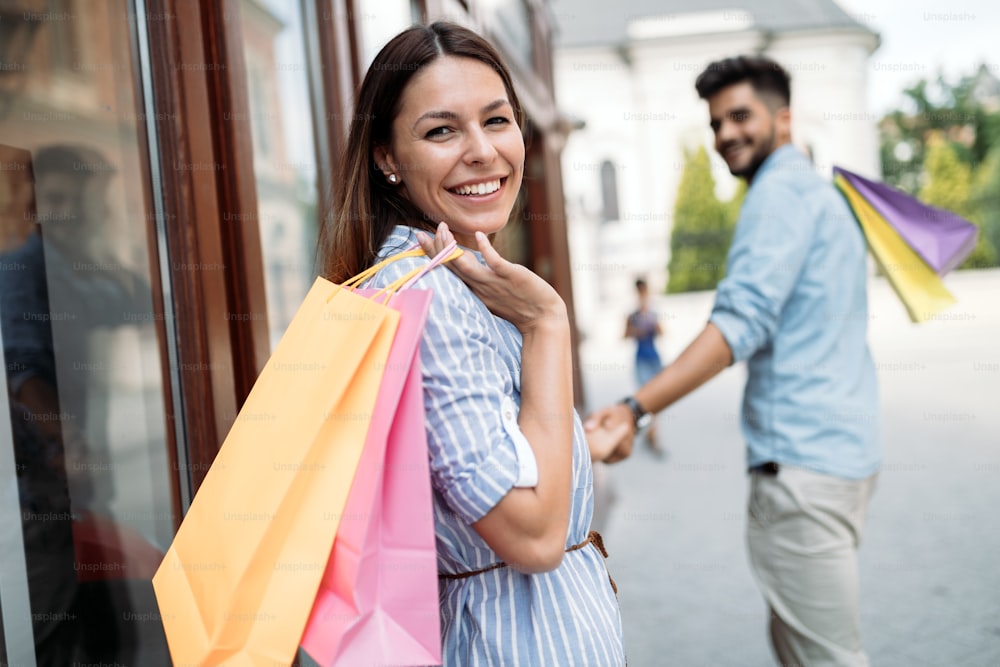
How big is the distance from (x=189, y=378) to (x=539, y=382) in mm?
1098

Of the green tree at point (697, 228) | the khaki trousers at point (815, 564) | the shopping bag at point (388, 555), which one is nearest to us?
the shopping bag at point (388, 555)

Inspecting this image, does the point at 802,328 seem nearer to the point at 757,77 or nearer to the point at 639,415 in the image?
the point at 639,415

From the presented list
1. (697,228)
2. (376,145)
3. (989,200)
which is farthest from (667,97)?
(376,145)

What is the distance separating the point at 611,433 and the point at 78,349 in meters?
1.41

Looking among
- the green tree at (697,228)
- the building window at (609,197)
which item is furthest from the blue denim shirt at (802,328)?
the building window at (609,197)

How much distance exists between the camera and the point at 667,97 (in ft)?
121

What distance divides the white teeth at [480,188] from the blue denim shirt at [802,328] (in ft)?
3.79

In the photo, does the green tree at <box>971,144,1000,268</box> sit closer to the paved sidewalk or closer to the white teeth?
the paved sidewalk

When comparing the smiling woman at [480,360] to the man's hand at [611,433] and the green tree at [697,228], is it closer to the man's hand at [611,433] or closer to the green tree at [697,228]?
the man's hand at [611,433]

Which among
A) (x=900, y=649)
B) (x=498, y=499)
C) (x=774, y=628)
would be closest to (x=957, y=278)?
(x=900, y=649)

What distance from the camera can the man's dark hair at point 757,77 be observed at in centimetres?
269

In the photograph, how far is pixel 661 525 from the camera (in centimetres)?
599

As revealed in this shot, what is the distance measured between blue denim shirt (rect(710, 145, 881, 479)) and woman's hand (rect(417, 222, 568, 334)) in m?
1.26

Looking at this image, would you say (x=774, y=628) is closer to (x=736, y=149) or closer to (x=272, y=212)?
(x=736, y=149)
